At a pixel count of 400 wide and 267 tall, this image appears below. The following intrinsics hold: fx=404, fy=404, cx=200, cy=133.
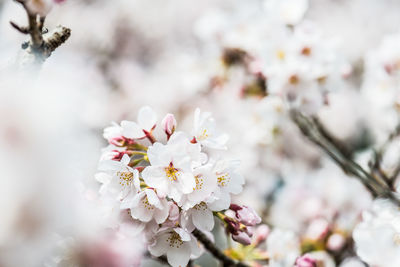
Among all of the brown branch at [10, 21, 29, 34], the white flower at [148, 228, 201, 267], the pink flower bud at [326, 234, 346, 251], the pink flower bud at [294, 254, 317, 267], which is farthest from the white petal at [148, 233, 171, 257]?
the pink flower bud at [326, 234, 346, 251]

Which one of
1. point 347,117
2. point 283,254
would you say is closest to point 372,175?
point 283,254

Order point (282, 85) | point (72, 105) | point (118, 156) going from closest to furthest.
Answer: point (72, 105) → point (118, 156) → point (282, 85)

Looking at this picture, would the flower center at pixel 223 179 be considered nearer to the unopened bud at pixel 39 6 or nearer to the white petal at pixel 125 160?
the white petal at pixel 125 160

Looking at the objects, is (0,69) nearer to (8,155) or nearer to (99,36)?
(8,155)

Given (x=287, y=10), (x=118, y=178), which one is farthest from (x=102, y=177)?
(x=287, y=10)

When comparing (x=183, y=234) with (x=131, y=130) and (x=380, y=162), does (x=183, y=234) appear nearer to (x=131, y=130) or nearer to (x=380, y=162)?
(x=131, y=130)
